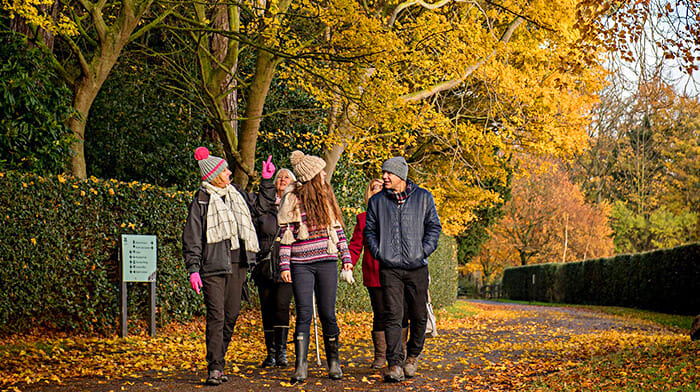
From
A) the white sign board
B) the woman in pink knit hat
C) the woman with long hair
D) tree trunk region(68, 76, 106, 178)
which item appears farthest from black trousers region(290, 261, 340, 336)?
tree trunk region(68, 76, 106, 178)

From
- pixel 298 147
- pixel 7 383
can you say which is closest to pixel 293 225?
pixel 7 383

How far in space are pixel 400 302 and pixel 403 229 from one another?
701 mm

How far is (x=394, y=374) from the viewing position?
6719 mm

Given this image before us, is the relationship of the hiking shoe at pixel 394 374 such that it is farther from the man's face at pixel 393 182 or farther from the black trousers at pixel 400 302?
the man's face at pixel 393 182

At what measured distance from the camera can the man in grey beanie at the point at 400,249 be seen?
22.3ft

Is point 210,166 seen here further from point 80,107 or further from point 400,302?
point 80,107

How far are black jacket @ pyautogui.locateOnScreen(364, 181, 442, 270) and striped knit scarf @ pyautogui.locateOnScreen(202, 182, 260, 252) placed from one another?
3.85 ft

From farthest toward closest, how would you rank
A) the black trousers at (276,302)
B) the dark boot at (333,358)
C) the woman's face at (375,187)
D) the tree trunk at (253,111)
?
the tree trunk at (253,111) < the woman's face at (375,187) < the black trousers at (276,302) < the dark boot at (333,358)

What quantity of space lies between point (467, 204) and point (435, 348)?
10.6 metres

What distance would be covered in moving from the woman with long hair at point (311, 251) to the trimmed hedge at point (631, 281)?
14976mm

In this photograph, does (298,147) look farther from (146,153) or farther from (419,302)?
(419,302)

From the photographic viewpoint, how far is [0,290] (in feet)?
29.1

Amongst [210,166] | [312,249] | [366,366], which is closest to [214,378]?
[312,249]

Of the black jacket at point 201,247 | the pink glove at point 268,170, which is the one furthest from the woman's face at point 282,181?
the black jacket at point 201,247
